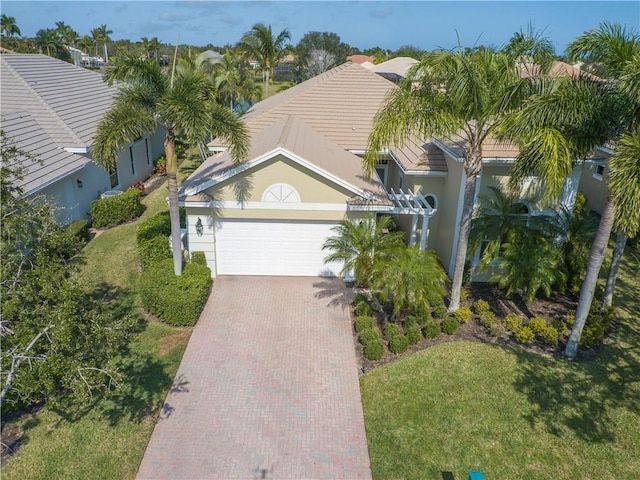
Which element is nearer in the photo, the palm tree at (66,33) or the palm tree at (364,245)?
the palm tree at (364,245)

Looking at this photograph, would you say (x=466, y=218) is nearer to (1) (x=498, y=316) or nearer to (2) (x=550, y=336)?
(1) (x=498, y=316)

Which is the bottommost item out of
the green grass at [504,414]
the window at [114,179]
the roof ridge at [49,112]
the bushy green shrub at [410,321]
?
the green grass at [504,414]

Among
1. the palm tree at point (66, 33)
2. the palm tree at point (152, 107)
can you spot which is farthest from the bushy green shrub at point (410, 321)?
the palm tree at point (66, 33)

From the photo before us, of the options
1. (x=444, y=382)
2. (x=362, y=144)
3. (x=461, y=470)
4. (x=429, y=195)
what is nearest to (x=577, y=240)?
(x=429, y=195)

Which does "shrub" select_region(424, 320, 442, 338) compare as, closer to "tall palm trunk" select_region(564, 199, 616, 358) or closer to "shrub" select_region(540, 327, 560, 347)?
"shrub" select_region(540, 327, 560, 347)

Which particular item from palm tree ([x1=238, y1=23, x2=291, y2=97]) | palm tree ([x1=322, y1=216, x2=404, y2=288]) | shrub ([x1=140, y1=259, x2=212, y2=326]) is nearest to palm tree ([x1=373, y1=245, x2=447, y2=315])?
palm tree ([x1=322, y1=216, x2=404, y2=288])

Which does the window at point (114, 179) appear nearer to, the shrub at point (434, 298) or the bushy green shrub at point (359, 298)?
the bushy green shrub at point (359, 298)

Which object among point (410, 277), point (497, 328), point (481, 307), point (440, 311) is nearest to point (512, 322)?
point (497, 328)
